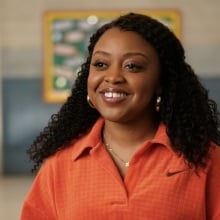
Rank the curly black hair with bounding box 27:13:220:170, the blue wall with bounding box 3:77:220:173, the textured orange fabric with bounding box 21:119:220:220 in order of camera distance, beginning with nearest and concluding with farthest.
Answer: the textured orange fabric with bounding box 21:119:220:220
the curly black hair with bounding box 27:13:220:170
the blue wall with bounding box 3:77:220:173

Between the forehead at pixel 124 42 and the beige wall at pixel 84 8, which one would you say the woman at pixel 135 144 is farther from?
the beige wall at pixel 84 8

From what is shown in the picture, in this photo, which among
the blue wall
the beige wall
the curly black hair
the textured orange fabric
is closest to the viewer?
the textured orange fabric

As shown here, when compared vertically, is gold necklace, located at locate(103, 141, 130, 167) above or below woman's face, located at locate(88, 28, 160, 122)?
below

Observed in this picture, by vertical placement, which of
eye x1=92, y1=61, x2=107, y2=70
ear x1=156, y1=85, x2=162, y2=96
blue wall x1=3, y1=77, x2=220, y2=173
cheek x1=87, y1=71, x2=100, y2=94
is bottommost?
blue wall x1=3, y1=77, x2=220, y2=173

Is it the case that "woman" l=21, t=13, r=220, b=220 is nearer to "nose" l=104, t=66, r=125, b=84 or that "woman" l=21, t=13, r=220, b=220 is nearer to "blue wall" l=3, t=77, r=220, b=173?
"nose" l=104, t=66, r=125, b=84

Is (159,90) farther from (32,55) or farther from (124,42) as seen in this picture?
(32,55)

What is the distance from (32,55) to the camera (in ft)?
21.9

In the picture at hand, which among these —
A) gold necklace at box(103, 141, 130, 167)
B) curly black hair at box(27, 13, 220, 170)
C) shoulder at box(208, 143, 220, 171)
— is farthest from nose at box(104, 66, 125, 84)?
shoulder at box(208, 143, 220, 171)

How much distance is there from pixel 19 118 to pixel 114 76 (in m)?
5.15

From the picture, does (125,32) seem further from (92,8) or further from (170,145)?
(92,8)

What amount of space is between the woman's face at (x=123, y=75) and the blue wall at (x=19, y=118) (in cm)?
500

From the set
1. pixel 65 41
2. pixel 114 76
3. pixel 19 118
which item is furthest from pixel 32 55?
pixel 114 76

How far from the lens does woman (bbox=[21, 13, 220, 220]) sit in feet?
5.49

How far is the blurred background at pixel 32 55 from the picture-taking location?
6582mm
